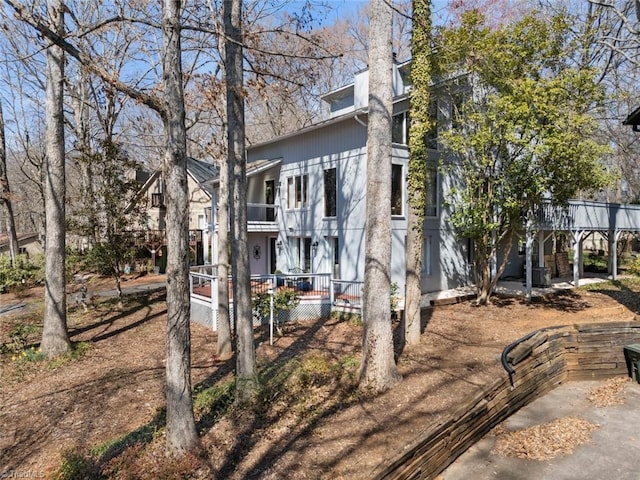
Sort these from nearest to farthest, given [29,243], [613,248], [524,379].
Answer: [524,379], [613,248], [29,243]

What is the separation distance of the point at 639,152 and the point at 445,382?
29.8 m

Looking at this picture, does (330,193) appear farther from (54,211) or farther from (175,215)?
(175,215)

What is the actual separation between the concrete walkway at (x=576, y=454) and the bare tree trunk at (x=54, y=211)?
9.55m

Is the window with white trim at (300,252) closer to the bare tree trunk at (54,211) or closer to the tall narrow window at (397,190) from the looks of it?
the tall narrow window at (397,190)

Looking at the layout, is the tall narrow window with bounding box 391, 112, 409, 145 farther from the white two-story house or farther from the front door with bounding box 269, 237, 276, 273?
the front door with bounding box 269, 237, 276, 273

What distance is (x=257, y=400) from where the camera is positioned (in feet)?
22.5

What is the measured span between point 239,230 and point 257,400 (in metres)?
2.95

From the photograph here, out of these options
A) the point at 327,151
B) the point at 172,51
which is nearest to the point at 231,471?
the point at 172,51

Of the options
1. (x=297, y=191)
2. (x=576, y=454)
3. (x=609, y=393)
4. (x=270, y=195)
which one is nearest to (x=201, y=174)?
(x=270, y=195)

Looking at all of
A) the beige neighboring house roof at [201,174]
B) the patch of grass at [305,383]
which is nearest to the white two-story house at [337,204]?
the beige neighboring house roof at [201,174]

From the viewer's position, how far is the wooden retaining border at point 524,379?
4391 millimetres

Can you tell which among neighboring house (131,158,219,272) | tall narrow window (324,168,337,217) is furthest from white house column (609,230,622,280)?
neighboring house (131,158,219,272)

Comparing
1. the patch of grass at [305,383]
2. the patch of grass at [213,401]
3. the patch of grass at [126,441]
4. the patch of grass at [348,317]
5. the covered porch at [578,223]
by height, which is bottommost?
the patch of grass at [126,441]

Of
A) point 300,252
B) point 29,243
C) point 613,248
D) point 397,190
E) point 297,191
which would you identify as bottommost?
point 613,248
